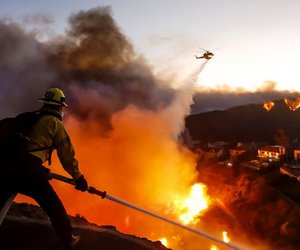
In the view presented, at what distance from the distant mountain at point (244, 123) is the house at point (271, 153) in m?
52.7

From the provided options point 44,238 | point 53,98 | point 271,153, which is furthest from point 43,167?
point 271,153

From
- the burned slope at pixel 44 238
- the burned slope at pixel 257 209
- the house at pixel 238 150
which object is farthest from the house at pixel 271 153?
the burned slope at pixel 44 238

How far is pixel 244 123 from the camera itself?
459 ft

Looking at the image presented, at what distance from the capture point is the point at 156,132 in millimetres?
35188

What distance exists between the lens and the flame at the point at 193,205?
97.0 feet

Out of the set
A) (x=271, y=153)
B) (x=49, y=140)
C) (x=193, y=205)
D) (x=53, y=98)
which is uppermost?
(x=271, y=153)

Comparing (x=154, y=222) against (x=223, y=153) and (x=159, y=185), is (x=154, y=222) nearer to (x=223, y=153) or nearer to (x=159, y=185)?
(x=159, y=185)

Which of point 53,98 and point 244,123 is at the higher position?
point 244,123

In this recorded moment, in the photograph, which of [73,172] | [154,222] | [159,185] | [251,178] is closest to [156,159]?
[159,185]

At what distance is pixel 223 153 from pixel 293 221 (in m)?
33.2

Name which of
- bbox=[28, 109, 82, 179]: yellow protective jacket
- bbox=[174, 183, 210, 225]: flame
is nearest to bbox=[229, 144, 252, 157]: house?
bbox=[174, 183, 210, 225]: flame

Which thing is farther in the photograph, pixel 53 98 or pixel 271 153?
pixel 271 153

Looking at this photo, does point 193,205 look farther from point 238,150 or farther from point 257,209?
point 238,150

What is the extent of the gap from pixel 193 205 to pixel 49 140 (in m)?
29.6
